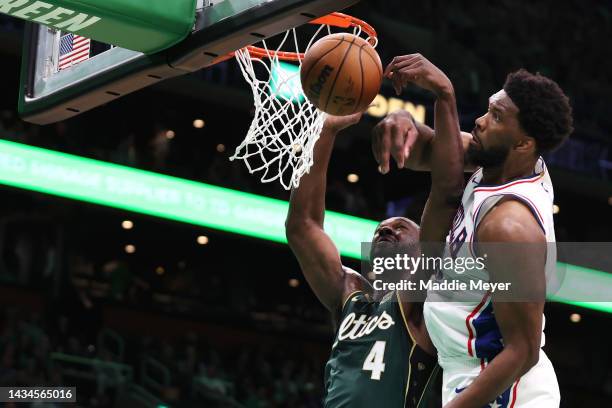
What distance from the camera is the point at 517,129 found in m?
3.18

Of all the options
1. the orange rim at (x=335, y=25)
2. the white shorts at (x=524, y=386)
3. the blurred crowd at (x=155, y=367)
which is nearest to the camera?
the white shorts at (x=524, y=386)

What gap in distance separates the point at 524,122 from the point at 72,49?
1.73m

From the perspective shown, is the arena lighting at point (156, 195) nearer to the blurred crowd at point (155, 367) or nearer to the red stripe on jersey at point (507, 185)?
the blurred crowd at point (155, 367)

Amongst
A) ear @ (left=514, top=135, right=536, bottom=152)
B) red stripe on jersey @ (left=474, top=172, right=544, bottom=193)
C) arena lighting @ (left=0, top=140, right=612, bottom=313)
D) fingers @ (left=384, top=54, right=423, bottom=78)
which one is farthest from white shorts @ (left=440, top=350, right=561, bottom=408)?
arena lighting @ (left=0, top=140, right=612, bottom=313)

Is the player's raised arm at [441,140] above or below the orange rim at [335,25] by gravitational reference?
below

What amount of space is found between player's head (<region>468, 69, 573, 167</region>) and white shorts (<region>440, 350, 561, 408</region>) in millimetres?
602

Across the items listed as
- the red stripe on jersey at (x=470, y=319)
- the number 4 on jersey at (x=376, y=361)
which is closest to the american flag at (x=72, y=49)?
the number 4 on jersey at (x=376, y=361)

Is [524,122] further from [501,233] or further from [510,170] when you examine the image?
[501,233]

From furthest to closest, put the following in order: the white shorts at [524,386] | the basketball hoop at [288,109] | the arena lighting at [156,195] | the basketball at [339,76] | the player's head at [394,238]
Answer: the arena lighting at [156,195] → the player's head at [394,238] → the basketball hoop at [288,109] → the basketball at [339,76] → the white shorts at [524,386]

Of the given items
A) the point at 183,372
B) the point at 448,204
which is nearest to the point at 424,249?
the point at 448,204

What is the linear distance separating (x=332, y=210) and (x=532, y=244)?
1181 cm

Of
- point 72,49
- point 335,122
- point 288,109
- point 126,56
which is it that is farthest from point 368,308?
point 72,49

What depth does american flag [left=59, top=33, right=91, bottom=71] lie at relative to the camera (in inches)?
154

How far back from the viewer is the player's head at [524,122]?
3.17 metres
